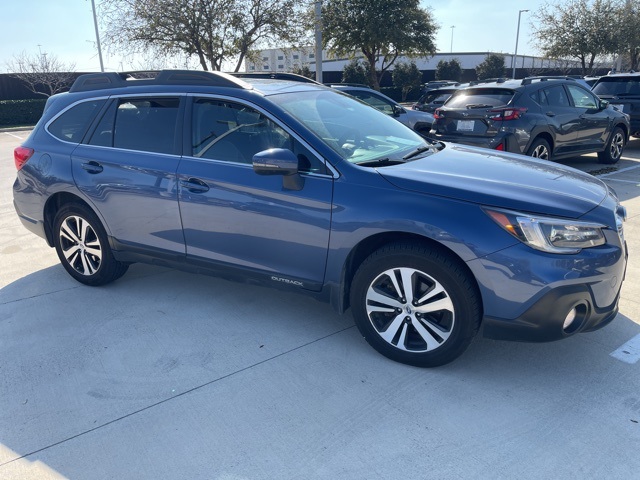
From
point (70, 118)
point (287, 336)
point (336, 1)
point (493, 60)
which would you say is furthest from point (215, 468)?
point (493, 60)

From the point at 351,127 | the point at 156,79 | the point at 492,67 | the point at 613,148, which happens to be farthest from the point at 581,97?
the point at 492,67

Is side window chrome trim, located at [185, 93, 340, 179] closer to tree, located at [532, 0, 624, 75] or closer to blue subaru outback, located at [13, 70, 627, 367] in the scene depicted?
blue subaru outback, located at [13, 70, 627, 367]

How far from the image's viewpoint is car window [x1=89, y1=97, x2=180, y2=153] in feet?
13.2

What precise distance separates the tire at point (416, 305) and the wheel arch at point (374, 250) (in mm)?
27

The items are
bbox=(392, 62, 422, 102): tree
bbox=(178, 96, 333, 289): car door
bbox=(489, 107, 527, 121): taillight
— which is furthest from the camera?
bbox=(392, 62, 422, 102): tree

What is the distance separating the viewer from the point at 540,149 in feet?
27.7

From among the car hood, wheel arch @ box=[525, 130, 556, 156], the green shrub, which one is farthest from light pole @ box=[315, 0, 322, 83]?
the green shrub

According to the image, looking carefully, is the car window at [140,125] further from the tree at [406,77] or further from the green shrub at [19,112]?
the tree at [406,77]

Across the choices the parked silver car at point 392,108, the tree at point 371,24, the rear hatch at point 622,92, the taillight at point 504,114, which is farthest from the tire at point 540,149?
the tree at point 371,24

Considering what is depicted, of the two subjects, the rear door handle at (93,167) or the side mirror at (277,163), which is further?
the rear door handle at (93,167)

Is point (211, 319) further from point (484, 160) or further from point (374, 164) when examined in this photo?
point (484, 160)

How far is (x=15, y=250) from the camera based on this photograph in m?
5.81

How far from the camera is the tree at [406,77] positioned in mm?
35463

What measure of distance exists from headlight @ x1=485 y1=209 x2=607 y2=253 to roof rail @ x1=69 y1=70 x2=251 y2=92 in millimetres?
2068
